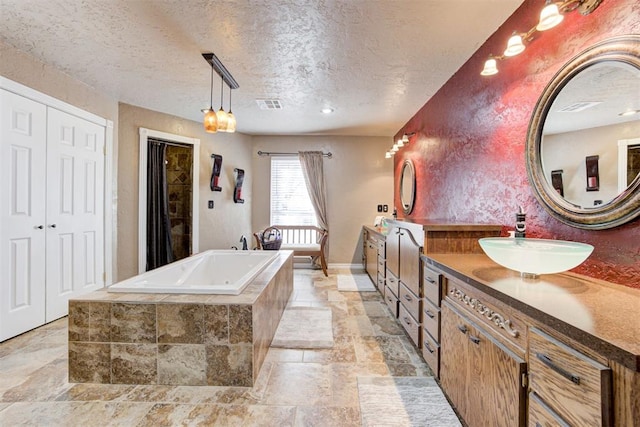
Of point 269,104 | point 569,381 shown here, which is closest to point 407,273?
point 569,381

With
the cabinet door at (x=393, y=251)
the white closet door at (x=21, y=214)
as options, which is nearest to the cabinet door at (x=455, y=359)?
the cabinet door at (x=393, y=251)

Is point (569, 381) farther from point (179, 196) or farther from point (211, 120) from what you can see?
point (179, 196)

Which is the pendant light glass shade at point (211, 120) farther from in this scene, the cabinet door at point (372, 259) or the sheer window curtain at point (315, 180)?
the sheer window curtain at point (315, 180)

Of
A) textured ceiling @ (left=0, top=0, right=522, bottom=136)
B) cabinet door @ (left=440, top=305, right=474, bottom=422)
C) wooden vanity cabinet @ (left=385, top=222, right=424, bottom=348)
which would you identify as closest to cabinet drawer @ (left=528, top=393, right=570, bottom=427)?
cabinet door @ (left=440, top=305, right=474, bottom=422)

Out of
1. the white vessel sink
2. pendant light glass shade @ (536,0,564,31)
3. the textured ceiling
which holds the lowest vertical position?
the white vessel sink

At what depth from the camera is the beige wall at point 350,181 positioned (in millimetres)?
5133

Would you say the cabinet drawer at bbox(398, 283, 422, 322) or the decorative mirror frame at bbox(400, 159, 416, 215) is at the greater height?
the decorative mirror frame at bbox(400, 159, 416, 215)

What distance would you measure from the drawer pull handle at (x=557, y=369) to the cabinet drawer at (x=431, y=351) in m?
0.85

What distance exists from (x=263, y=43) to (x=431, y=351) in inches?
98.9

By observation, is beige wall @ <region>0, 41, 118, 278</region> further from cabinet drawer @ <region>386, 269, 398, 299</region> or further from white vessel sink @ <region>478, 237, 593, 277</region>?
white vessel sink @ <region>478, 237, 593, 277</region>

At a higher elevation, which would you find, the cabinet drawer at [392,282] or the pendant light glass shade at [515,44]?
the pendant light glass shade at [515,44]

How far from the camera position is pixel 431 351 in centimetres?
180

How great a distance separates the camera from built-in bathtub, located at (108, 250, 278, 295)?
1910 mm

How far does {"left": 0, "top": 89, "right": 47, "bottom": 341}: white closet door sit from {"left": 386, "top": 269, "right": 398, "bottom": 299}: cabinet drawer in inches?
129
